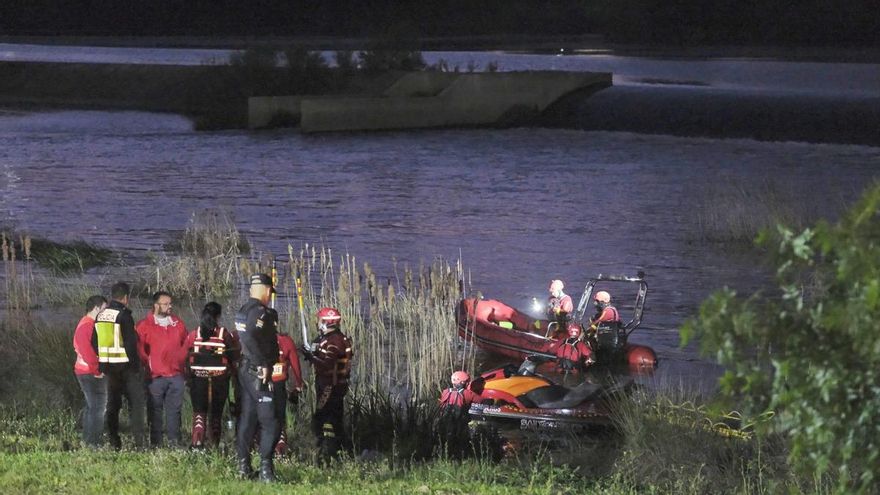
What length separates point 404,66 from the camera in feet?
208

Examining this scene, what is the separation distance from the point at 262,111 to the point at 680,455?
47.3 m

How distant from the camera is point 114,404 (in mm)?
10758

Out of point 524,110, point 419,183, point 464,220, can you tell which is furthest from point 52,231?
point 524,110

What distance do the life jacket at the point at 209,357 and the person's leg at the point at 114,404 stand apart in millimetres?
558

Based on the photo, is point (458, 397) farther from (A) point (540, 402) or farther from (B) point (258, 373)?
(B) point (258, 373)

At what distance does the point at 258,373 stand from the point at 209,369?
7.26 ft

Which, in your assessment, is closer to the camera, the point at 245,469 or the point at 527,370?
the point at 245,469

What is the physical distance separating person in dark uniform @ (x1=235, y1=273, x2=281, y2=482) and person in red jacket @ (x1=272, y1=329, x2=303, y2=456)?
82mm

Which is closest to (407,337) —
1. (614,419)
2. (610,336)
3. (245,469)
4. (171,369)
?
(610,336)

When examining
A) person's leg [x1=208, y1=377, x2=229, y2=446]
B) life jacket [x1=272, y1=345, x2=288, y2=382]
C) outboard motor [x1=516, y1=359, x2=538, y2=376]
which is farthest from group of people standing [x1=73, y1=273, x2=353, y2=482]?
outboard motor [x1=516, y1=359, x2=538, y2=376]

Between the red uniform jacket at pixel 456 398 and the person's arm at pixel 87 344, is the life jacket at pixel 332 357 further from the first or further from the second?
the red uniform jacket at pixel 456 398

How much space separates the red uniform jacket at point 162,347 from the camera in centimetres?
1100

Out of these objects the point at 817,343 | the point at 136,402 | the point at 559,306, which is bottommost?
the point at 559,306

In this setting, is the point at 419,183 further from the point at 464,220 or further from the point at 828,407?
the point at 828,407
